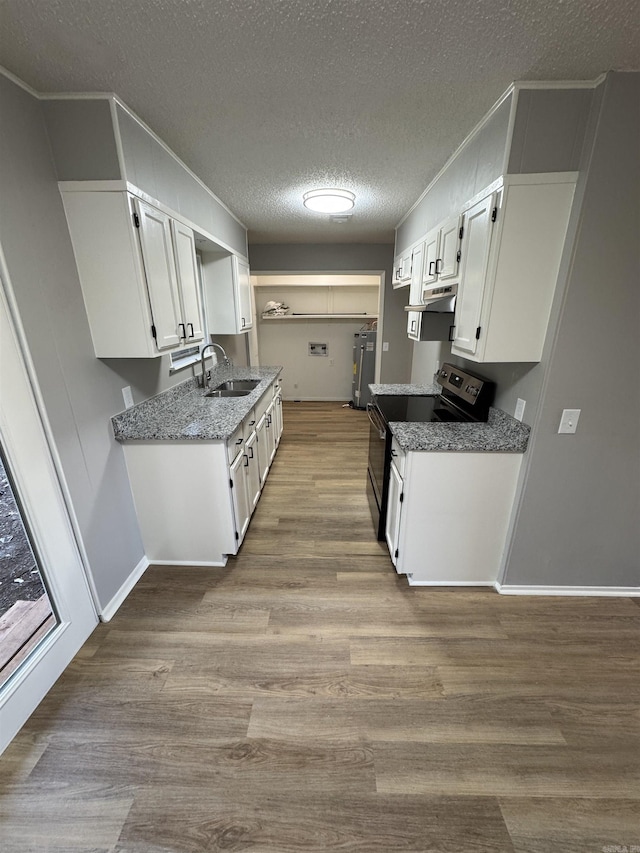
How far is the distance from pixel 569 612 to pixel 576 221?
Answer: 2029 millimetres

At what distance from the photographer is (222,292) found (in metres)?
3.39

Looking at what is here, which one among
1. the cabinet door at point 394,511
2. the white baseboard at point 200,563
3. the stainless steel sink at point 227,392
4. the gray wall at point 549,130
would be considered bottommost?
the white baseboard at point 200,563

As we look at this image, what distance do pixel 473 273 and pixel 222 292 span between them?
2.54 metres

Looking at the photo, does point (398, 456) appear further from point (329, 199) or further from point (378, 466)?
point (329, 199)

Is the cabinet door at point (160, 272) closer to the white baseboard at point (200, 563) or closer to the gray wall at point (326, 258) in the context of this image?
the white baseboard at point (200, 563)

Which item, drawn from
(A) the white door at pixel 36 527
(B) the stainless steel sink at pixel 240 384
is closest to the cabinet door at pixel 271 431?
(B) the stainless steel sink at pixel 240 384

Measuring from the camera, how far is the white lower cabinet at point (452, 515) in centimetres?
182

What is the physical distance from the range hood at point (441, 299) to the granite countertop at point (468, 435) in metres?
0.71

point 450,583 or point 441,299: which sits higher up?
point 441,299

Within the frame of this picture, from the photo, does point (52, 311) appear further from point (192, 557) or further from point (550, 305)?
point (550, 305)

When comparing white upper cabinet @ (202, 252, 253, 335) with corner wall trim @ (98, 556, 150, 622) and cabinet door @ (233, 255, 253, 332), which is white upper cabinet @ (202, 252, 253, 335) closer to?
cabinet door @ (233, 255, 253, 332)

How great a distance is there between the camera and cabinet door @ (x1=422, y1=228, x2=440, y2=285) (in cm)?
225

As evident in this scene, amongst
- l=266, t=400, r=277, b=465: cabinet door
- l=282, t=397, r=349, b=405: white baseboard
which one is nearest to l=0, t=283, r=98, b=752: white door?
l=266, t=400, r=277, b=465: cabinet door

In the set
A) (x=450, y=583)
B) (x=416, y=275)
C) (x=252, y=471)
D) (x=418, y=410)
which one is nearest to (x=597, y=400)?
(x=418, y=410)
